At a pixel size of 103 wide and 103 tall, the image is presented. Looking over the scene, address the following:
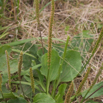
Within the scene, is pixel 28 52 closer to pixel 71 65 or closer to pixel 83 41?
pixel 71 65

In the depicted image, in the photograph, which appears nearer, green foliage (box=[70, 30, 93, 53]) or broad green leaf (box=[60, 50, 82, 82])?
broad green leaf (box=[60, 50, 82, 82])

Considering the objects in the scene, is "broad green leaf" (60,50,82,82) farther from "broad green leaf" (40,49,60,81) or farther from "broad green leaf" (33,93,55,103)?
"broad green leaf" (33,93,55,103)

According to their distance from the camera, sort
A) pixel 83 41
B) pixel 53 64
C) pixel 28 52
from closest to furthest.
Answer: pixel 53 64 → pixel 28 52 → pixel 83 41

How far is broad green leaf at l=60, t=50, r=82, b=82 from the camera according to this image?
4.19 ft

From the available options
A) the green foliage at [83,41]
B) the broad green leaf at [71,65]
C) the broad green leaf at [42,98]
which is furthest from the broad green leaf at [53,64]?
the green foliage at [83,41]

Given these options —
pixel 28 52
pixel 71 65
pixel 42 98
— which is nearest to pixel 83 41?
pixel 71 65

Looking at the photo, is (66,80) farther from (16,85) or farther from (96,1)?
(96,1)

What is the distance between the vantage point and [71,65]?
131 cm

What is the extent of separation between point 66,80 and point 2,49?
0.59m

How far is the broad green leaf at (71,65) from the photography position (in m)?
1.28

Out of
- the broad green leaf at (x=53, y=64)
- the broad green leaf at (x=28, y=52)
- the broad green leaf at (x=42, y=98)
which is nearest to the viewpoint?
the broad green leaf at (x=42, y=98)

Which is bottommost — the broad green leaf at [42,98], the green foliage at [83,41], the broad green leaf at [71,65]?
the broad green leaf at [42,98]

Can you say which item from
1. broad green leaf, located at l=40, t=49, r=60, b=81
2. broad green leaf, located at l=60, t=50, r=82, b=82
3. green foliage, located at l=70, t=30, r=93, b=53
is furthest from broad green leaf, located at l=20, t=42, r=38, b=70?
green foliage, located at l=70, t=30, r=93, b=53

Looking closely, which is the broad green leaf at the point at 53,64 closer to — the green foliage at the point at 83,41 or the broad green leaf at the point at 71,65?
the broad green leaf at the point at 71,65
